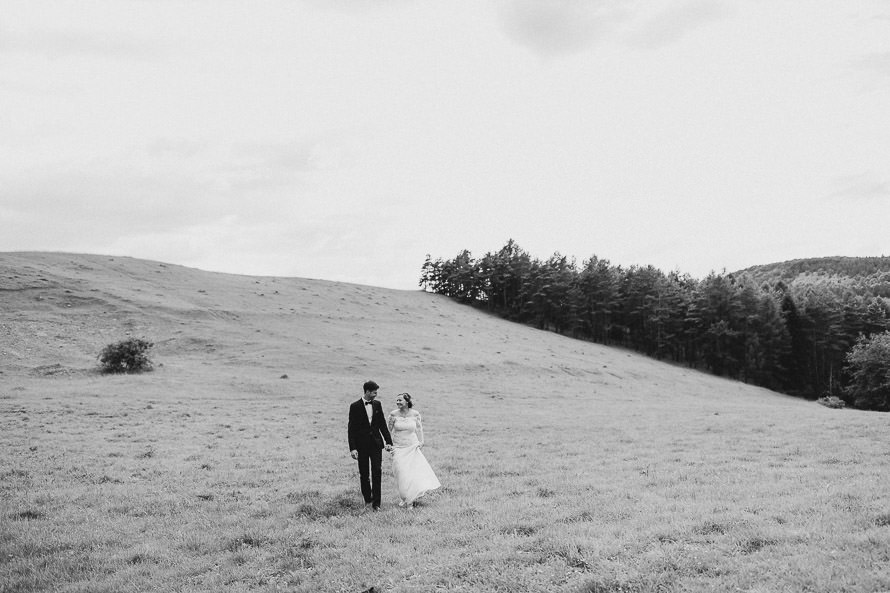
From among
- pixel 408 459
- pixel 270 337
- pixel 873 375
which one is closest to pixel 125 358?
pixel 270 337

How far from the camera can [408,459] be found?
13.2 meters

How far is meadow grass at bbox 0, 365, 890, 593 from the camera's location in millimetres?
8234

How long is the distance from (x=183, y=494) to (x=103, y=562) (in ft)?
16.1

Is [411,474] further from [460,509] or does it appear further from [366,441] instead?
[460,509]

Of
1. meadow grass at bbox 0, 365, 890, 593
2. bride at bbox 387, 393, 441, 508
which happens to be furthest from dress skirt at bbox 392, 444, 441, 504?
meadow grass at bbox 0, 365, 890, 593

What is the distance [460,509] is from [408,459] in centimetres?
184

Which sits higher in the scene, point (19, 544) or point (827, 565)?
point (827, 565)

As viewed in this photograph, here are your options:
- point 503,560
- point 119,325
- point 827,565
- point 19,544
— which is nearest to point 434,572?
point 503,560

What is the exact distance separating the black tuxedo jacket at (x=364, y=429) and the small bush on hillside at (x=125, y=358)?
35.2 meters

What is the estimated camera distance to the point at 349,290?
3693 inches

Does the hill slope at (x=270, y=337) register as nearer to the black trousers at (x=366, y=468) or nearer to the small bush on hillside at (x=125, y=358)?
the small bush on hillside at (x=125, y=358)

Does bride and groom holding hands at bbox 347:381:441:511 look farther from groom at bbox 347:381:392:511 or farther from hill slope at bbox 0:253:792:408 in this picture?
hill slope at bbox 0:253:792:408

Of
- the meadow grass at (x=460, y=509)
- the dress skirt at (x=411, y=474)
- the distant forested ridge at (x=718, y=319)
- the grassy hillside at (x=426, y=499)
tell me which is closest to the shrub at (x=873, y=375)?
the distant forested ridge at (x=718, y=319)

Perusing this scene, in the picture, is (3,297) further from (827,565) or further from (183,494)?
(827,565)
